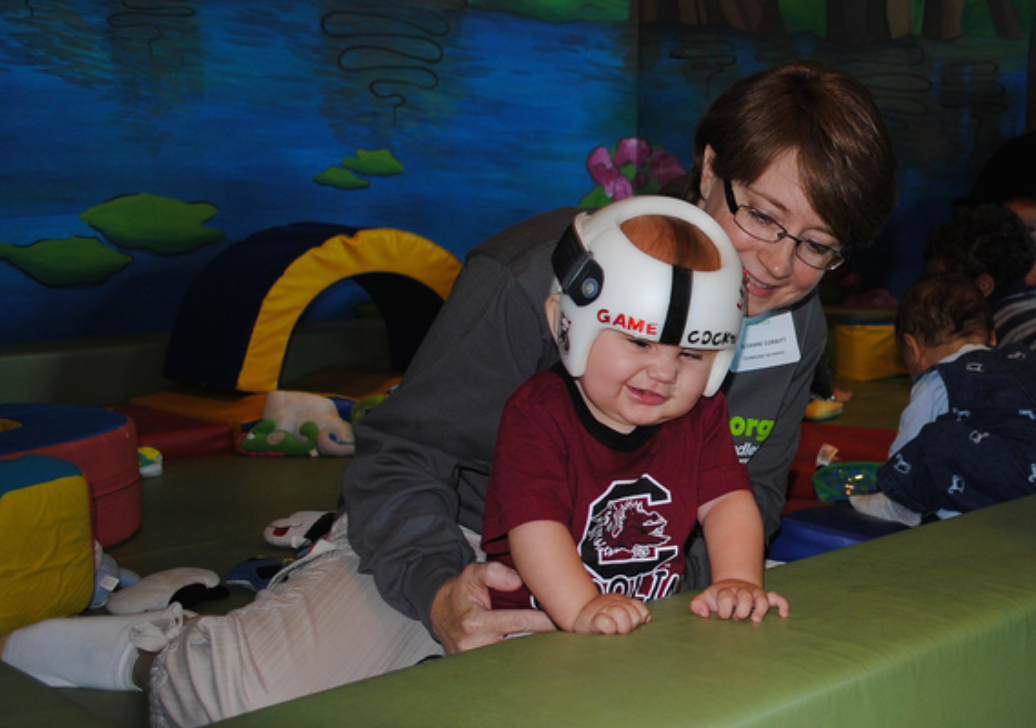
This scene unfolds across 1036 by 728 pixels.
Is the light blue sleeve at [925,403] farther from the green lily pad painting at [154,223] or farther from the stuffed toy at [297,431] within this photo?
the green lily pad painting at [154,223]

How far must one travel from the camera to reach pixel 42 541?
9.87 ft

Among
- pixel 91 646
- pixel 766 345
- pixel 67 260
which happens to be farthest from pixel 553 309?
pixel 67 260

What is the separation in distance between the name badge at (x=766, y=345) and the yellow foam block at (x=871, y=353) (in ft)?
Answer: 18.1

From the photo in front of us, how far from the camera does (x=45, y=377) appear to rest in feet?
19.0

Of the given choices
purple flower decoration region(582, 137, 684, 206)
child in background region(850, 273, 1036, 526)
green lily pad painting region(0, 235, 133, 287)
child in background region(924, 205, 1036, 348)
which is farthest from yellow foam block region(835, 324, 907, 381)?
green lily pad painting region(0, 235, 133, 287)

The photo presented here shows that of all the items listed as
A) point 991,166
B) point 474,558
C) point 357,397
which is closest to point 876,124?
point 474,558

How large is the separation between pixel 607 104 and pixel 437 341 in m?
7.67

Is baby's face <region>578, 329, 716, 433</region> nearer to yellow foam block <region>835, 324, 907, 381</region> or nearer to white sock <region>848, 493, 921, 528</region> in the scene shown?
white sock <region>848, 493, 921, 528</region>

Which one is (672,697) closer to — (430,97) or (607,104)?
(430,97)

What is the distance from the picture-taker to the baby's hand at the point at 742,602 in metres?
1.27

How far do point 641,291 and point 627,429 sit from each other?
24 centimetres

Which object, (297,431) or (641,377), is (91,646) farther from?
(297,431)

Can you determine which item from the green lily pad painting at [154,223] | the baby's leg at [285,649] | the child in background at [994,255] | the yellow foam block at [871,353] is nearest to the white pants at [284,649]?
the baby's leg at [285,649]

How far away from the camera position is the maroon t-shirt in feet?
5.44
